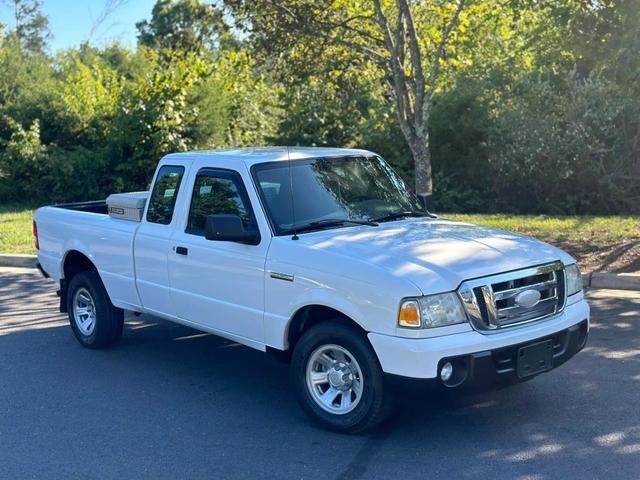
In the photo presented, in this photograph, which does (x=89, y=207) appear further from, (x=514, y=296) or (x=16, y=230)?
(x=16, y=230)

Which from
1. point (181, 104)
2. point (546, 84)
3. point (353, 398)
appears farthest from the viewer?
point (181, 104)

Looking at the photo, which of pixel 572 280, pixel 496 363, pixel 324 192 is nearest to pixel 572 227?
pixel 572 280

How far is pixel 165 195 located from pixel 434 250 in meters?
2.61

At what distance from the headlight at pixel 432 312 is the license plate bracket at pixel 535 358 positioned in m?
0.48

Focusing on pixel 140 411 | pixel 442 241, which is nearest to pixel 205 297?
pixel 140 411

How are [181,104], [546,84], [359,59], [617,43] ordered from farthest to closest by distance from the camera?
1. [181,104]
2. [546,84]
3. [359,59]
4. [617,43]

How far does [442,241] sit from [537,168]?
11328mm

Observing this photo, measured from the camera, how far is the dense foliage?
12.5 meters

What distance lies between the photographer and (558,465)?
459 centimetres

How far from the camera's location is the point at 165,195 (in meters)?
6.71

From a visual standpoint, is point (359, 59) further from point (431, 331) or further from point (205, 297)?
point (431, 331)

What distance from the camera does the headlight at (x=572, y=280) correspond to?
554cm

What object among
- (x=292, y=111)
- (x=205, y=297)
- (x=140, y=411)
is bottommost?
(x=140, y=411)

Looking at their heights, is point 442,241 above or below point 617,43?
below
